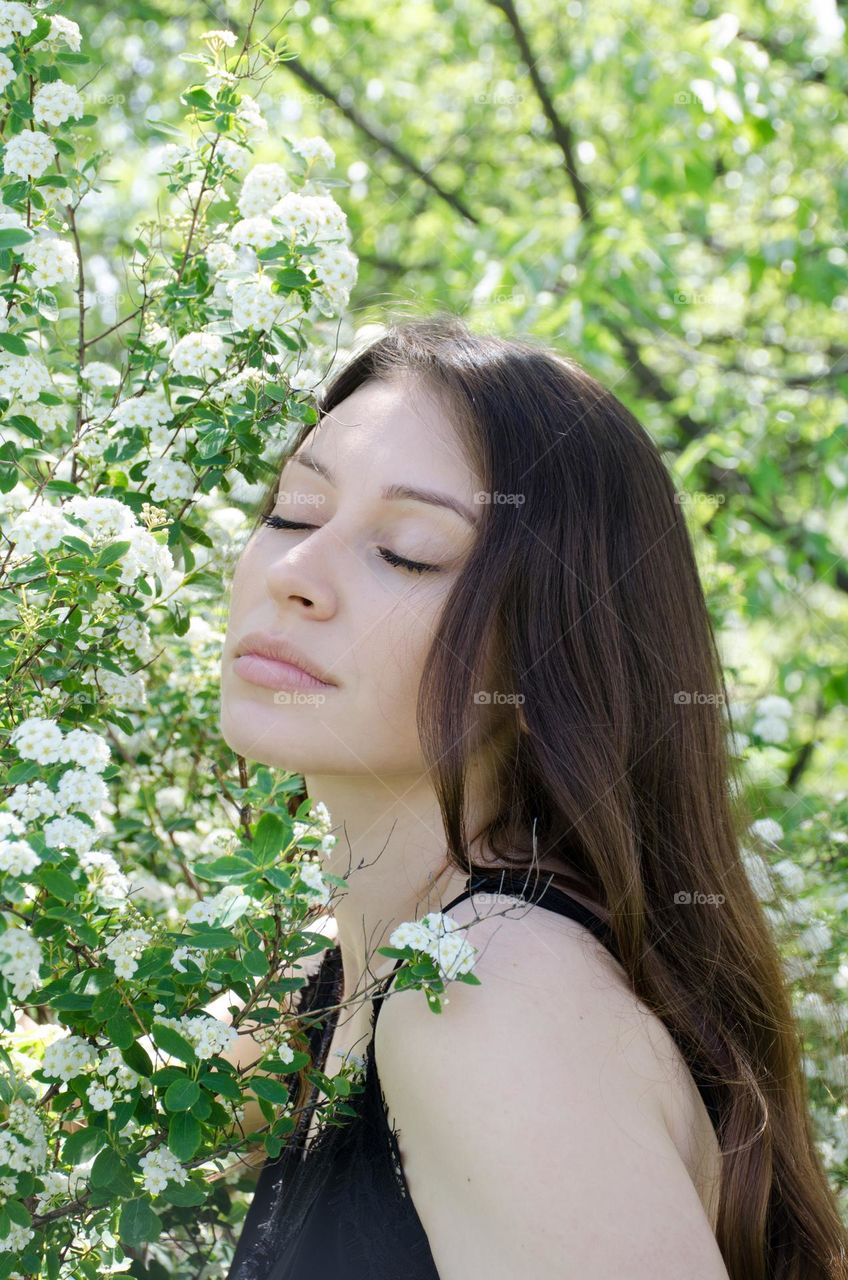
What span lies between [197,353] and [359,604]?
1.31 ft

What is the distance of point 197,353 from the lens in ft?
5.07

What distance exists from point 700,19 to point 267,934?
5359 mm

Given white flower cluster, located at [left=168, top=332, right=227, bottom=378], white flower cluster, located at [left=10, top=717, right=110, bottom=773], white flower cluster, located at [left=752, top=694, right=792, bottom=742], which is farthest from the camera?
white flower cluster, located at [left=752, top=694, right=792, bottom=742]

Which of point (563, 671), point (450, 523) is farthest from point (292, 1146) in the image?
point (450, 523)

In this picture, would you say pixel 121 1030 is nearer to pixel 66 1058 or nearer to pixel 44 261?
pixel 66 1058

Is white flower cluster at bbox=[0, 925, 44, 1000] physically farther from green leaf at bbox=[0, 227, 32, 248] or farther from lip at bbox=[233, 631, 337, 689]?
green leaf at bbox=[0, 227, 32, 248]

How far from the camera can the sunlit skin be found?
142 cm

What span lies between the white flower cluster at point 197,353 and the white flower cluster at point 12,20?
0.39m

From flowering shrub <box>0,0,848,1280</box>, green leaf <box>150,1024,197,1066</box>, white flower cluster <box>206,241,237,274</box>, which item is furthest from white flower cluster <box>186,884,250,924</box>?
white flower cluster <box>206,241,237,274</box>

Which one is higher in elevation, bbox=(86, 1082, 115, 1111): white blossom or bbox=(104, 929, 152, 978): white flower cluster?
bbox=(104, 929, 152, 978): white flower cluster

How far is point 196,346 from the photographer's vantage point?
1.55 metres

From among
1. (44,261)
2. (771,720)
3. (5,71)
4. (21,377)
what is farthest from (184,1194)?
(771,720)

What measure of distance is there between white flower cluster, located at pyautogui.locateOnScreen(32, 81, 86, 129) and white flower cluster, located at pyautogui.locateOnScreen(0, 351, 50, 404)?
0.96 ft

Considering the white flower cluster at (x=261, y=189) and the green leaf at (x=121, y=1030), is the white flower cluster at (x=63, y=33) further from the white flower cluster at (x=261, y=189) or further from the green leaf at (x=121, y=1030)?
the green leaf at (x=121, y=1030)
